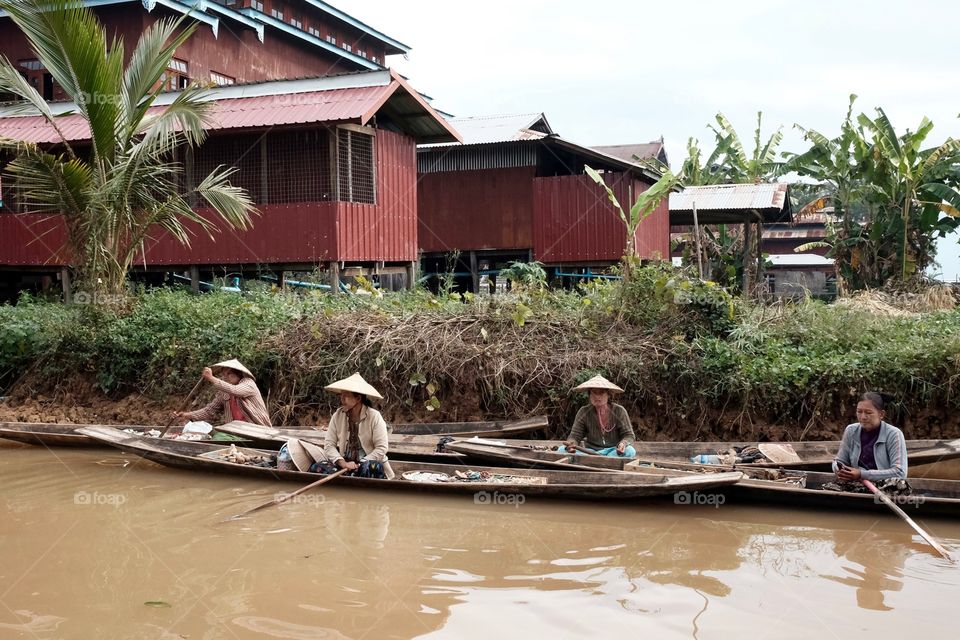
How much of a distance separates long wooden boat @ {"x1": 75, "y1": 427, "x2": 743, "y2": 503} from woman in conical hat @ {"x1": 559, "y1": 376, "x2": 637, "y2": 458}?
68cm

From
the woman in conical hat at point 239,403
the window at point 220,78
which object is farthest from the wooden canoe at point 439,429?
the window at point 220,78

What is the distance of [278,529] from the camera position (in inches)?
280

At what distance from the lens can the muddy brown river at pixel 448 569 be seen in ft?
16.8

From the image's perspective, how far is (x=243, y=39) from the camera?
830 inches

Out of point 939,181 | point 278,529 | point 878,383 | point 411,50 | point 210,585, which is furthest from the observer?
point 411,50

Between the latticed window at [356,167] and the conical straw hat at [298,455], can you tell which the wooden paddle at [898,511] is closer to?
the conical straw hat at [298,455]

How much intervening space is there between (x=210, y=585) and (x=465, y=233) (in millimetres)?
12944

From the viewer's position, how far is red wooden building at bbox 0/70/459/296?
45.4 ft

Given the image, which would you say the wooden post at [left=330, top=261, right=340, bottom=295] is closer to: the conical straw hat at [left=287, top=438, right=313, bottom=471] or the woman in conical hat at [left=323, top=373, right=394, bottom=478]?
the conical straw hat at [left=287, top=438, right=313, bottom=471]

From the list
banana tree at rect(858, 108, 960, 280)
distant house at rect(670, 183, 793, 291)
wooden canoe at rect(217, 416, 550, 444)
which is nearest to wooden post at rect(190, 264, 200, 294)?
wooden canoe at rect(217, 416, 550, 444)

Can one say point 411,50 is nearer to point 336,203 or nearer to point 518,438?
point 336,203

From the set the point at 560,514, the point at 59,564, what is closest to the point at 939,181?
the point at 560,514

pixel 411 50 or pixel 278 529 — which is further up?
pixel 411 50

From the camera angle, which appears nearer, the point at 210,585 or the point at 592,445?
the point at 210,585
